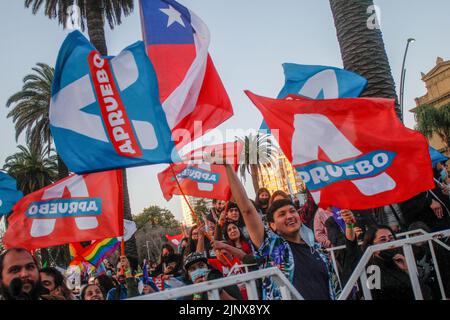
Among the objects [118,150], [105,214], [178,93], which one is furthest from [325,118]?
[105,214]

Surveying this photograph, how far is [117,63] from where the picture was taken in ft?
15.3

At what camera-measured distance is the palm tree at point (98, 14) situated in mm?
11127

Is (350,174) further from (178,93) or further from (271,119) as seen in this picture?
(178,93)

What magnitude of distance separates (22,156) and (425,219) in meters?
27.8

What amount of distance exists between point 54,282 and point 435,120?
3791 cm

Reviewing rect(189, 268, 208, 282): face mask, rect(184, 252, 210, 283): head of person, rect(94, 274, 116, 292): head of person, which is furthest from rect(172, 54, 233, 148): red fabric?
rect(94, 274, 116, 292): head of person

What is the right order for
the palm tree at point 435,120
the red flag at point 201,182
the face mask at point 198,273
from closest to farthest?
the face mask at point 198,273 < the red flag at point 201,182 < the palm tree at point 435,120

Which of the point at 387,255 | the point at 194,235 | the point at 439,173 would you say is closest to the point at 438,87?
the point at 439,173

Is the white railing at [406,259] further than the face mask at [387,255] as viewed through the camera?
No

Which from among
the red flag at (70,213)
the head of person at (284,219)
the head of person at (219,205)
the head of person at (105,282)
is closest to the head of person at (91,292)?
the red flag at (70,213)

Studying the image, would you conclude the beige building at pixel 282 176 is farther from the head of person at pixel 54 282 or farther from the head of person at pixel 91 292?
the head of person at pixel 54 282

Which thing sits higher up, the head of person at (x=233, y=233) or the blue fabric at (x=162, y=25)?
the blue fabric at (x=162, y=25)

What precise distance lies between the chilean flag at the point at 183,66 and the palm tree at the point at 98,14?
6001mm

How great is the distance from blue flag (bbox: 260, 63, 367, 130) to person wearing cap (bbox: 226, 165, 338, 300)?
225cm
